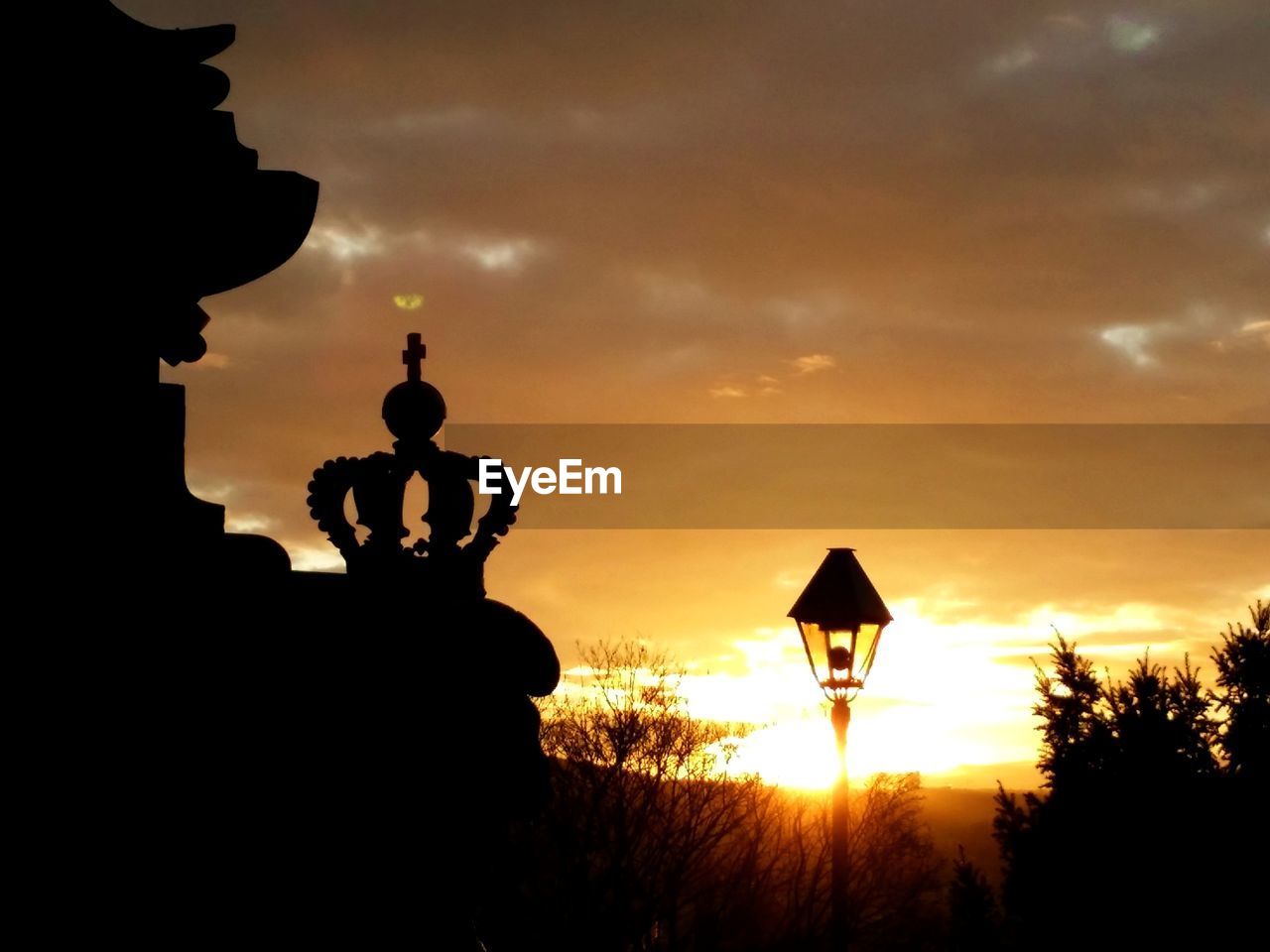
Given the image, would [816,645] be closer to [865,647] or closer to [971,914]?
[865,647]

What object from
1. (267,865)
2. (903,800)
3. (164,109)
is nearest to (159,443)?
(164,109)

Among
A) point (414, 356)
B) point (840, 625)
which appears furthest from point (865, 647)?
point (414, 356)

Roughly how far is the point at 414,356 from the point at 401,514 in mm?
2299

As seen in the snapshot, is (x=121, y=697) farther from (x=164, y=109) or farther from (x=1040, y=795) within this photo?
(x=1040, y=795)

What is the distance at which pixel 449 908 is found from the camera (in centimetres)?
496

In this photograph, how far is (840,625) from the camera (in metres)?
10.7

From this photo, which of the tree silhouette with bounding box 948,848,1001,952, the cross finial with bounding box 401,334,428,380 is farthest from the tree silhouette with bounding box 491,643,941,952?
the cross finial with bounding box 401,334,428,380

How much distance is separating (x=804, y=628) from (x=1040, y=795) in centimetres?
349

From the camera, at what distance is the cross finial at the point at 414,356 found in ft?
28.8

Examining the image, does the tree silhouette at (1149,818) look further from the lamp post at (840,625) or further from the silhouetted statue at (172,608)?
the silhouetted statue at (172,608)

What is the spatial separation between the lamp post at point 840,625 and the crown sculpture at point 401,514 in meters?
4.32

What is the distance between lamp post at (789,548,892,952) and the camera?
34.9ft

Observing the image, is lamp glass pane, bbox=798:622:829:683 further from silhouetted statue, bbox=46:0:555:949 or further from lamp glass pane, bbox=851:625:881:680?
silhouetted statue, bbox=46:0:555:949

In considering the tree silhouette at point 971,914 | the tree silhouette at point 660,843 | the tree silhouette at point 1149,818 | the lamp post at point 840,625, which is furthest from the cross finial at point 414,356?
the tree silhouette at point 660,843
